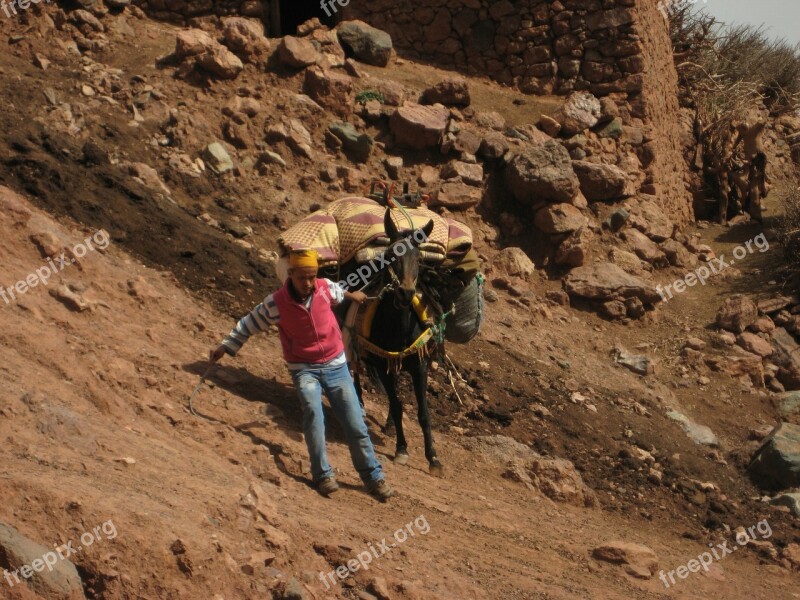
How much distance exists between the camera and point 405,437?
8.01m

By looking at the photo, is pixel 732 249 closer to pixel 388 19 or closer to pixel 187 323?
pixel 388 19

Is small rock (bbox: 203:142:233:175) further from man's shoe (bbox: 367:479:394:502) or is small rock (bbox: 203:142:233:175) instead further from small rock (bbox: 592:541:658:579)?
small rock (bbox: 592:541:658:579)

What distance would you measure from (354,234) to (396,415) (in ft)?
4.36

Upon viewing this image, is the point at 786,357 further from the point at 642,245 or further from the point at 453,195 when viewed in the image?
the point at 453,195

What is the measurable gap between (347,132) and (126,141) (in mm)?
2527

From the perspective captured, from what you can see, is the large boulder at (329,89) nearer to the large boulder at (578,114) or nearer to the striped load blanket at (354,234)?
the large boulder at (578,114)

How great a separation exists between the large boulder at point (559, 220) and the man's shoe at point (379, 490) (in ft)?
20.1

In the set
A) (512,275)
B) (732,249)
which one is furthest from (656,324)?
(732,249)

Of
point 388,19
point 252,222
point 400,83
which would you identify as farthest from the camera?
point 388,19

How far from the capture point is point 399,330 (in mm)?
7402

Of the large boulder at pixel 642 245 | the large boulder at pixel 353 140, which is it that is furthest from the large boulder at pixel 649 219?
the large boulder at pixel 353 140

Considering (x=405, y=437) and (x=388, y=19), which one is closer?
(x=405, y=437)

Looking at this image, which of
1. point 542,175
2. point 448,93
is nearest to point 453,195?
point 542,175

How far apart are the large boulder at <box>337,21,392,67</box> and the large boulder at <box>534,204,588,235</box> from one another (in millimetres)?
3038
